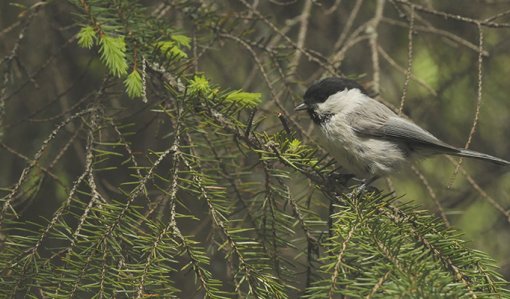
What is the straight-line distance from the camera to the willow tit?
76.5 inches

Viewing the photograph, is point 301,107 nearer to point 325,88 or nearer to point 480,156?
point 325,88

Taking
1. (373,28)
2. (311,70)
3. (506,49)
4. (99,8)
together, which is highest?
(99,8)

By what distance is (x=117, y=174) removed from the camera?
2510 millimetres

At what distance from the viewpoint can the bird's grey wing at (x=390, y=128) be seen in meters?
2.00

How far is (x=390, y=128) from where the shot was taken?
206 centimetres

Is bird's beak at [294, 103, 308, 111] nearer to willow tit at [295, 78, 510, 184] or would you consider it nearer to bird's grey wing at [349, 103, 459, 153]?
willow tit at [295, 78, 510, 184]

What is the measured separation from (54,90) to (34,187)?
31.3 inches

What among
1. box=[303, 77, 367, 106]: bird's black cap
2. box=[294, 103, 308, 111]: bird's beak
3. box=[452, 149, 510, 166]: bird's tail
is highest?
box=[303, 77, 367, 106]: bird's black cap

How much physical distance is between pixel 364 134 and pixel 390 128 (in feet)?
0.33

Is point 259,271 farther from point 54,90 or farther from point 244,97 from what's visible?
point 54,90

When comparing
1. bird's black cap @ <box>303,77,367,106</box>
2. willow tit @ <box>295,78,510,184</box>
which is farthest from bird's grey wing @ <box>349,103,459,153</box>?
bird's black cap @ <box>303,77,367,106</box>

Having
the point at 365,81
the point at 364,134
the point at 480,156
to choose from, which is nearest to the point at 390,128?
the point at 364,134

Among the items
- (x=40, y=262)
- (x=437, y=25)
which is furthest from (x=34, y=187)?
(x=437, y=25)

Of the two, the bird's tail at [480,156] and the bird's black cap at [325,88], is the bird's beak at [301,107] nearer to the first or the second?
the bird's black cap at [325,88]
